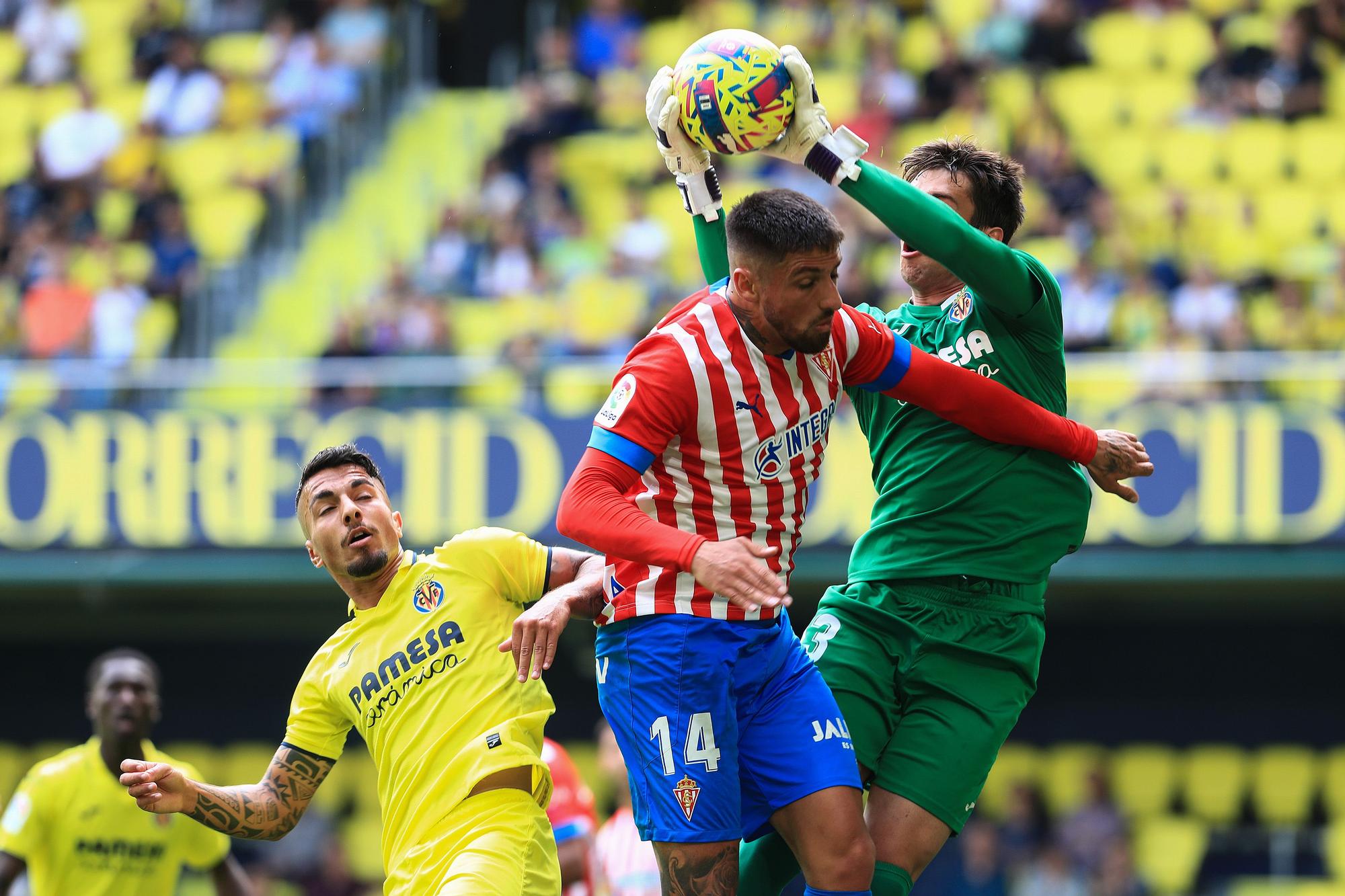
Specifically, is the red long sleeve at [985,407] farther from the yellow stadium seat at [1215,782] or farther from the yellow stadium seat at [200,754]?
the yellow stadium seat at [200,754]

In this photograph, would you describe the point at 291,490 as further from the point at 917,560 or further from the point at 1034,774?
the point at 917,560

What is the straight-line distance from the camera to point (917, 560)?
528 cm

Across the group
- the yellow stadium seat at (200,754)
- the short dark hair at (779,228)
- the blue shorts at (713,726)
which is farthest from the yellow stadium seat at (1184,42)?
the blue shorts at (713,726)

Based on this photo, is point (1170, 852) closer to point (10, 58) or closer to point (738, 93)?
point (738, 93)

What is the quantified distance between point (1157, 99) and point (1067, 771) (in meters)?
5.50

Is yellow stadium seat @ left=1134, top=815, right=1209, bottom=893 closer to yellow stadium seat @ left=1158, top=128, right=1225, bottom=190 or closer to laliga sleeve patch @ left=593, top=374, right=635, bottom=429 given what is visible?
yellow stadium seat @ left=1158, top=128, right=1225, bottom=190

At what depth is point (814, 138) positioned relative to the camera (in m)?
4.79

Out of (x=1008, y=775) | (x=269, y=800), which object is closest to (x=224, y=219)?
(x=1008, y=775)

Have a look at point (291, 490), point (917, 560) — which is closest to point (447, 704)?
point (917, 560)

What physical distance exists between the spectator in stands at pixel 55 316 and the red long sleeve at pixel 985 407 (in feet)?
30.8

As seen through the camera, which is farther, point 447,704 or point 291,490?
point 291,490

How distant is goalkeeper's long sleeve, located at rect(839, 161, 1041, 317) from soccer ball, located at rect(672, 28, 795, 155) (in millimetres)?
261

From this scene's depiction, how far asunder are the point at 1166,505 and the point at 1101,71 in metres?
4.85

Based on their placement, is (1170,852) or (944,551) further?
(1170,852)
